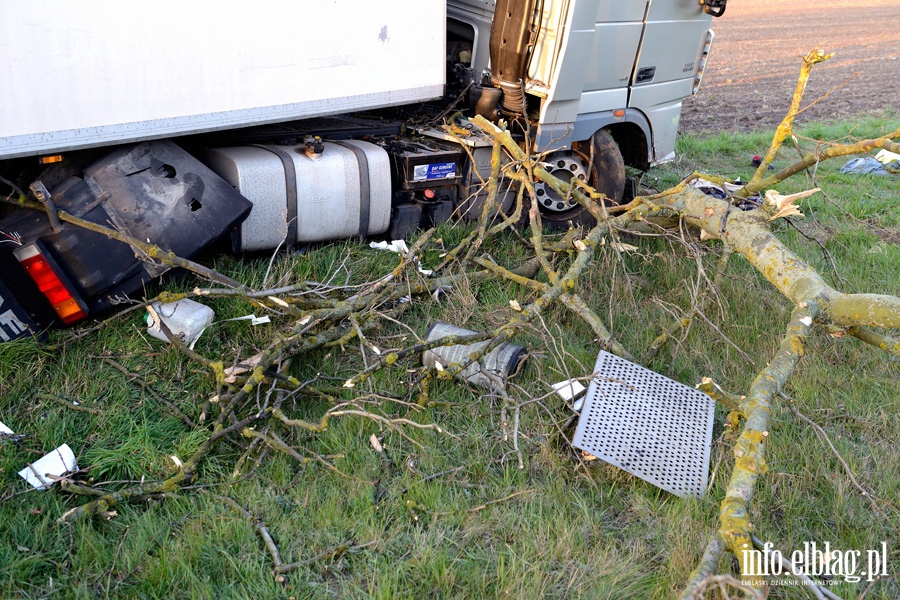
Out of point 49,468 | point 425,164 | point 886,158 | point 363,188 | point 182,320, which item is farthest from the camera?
point 425,164

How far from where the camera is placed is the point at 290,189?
4.32 meters

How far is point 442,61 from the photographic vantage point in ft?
15.6

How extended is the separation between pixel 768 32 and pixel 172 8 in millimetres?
21851

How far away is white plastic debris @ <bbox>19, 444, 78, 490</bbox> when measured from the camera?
278 centimetres

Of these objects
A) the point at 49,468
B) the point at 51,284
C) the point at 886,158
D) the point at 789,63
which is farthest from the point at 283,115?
the point at 789,63

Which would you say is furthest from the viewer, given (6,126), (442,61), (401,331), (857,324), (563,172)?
(563,172)

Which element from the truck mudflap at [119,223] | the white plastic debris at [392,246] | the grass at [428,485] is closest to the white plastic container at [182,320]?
the grass at [428,485]

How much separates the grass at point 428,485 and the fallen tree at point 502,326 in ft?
0.30

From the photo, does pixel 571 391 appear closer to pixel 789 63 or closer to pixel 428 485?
pixel 428 485

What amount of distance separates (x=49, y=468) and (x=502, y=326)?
198 cm

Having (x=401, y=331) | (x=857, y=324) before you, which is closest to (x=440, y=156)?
(x=401, y=331)

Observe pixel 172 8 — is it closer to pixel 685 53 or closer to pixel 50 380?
pixel 50 380

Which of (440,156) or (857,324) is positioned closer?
(857,324)

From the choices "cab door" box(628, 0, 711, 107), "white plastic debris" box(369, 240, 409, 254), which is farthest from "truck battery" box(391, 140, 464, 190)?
"cab door" box(628, 0, 711, 107)
